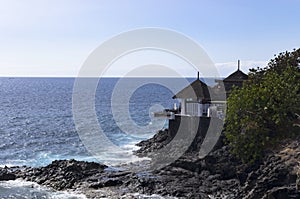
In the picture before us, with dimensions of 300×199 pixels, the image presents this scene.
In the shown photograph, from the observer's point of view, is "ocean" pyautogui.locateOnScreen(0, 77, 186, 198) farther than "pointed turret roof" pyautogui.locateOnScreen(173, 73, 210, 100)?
No

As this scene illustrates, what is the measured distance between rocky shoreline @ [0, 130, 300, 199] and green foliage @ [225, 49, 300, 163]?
0.96m

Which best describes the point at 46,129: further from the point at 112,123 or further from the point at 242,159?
the point at 242,159

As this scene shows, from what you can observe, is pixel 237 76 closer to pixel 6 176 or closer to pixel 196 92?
pixel 196 92

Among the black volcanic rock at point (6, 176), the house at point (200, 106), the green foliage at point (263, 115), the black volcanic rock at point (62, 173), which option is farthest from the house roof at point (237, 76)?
the black volcanic rock at point (6, 176)

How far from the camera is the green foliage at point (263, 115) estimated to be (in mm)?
28125

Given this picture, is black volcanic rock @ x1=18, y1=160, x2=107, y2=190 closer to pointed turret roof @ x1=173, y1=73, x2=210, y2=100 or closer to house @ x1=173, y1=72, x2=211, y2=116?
house @ x1=173, y1=72, x2=211, y2=116

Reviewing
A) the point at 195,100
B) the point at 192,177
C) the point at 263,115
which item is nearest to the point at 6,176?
the point at 192,177

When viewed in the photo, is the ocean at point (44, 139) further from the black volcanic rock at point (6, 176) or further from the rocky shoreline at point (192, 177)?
the rocky shoreline at point (192, 177)

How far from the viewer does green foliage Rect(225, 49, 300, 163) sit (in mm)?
28125

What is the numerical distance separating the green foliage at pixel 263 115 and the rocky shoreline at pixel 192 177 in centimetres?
96

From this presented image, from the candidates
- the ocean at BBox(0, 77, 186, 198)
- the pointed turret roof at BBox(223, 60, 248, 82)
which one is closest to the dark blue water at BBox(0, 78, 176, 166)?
the ocean at BBox(0, 77, 186, 198)

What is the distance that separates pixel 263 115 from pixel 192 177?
7.19m

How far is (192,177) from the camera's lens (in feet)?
100

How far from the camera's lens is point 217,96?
4050 cm
